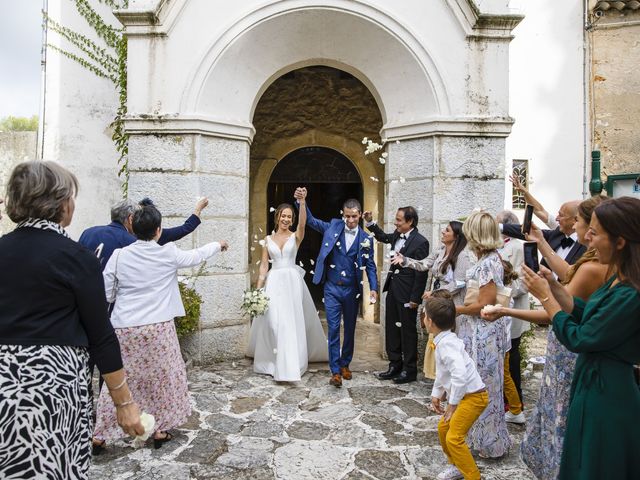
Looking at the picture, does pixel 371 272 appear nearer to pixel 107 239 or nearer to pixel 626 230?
pixel 107 239

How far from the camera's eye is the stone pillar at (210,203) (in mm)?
5750

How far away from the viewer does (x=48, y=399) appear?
6.03 ft

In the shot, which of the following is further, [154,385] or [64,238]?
[154,385]

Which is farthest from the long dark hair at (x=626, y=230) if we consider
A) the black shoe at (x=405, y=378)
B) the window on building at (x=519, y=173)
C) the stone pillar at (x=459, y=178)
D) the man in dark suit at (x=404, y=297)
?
the window on building at (x=519, y=173)

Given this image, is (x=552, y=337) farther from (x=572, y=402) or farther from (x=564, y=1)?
(x=564, y=1)

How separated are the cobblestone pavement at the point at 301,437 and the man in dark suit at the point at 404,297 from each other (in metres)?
0.26

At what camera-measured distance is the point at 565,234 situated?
3.79 metres

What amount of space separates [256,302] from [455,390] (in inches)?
117

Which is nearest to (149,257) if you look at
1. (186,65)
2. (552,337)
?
(552,337)

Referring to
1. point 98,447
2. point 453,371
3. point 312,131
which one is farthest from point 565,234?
point 312,131

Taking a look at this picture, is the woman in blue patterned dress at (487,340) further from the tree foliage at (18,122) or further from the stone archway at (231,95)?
the tree foliage at (18,122)

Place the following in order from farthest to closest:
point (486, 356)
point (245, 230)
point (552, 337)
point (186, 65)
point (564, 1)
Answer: point (564, 1), point (245, 230), point (186, 65), point (486, 356), point (552, 337)

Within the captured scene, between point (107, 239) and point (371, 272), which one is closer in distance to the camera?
point (107, 239)

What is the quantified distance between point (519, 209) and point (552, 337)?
26.5 ft
